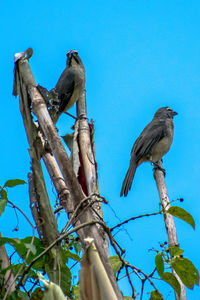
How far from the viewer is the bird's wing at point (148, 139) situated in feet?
26.8

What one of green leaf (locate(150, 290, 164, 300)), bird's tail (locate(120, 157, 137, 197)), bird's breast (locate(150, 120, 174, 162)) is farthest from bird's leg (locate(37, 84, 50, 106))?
bird's breast (locate(150, 120, 174, 162))

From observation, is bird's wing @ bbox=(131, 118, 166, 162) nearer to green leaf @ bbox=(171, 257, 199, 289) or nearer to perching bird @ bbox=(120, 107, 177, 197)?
perching bird @ bbox=(120, 107, 177, 197)

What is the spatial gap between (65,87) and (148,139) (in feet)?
5.92

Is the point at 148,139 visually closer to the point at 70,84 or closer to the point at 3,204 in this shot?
the point at 70,84

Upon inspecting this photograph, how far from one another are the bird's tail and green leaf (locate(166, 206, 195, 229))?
463 centimetres

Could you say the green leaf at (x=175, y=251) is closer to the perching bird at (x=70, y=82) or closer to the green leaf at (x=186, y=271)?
the green leaf at (x=186, y=271)

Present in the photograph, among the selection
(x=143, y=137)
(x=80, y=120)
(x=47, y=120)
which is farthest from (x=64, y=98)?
(x=47, y=120)

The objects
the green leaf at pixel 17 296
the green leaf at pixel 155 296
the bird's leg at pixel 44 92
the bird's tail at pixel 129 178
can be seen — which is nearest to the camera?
the green leaf at pixel 17 296

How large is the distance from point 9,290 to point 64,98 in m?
5.94

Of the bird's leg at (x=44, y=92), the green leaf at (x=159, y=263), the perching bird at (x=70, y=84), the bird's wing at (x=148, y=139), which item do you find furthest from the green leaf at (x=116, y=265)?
the bird's wing at (x=148, y=139)

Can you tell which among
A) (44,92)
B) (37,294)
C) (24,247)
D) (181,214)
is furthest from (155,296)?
(44,92)

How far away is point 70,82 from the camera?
8172 mm

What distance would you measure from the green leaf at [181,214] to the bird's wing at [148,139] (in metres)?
5.47

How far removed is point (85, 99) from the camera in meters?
5.65
